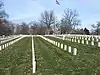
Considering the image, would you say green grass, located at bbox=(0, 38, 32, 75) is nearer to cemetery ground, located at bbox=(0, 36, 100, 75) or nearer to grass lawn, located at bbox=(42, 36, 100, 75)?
cemetery ground, located at bbox=(0, 36, 100, 75)

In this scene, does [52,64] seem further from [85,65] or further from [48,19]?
[48,19]

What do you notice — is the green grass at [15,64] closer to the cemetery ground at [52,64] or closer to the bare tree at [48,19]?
the cemetery ground at [52,64]

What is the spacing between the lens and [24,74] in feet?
41.6

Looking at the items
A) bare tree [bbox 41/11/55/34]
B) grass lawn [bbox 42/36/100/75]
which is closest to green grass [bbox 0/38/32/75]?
grass lawn [bbox 42/36/100/75]

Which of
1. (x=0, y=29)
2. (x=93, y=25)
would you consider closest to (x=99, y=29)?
(x=93, y=25)

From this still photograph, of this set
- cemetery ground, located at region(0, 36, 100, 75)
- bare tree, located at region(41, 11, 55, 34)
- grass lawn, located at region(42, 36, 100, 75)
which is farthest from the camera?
bare tree, located at region(41, 11, 55, 34)

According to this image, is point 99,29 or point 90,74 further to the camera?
point 99,29

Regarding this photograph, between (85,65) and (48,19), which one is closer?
(85,65)

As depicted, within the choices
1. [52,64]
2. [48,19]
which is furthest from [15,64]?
[48,19]

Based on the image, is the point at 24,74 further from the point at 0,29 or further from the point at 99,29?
the point at 99,29

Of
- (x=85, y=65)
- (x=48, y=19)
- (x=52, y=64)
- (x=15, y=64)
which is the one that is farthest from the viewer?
(x=48, y=19)

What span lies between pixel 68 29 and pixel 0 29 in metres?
63.5

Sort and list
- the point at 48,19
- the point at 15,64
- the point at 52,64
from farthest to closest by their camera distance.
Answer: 1. the point at 48,19
2. the point at 15,64
3. the point at 52,64

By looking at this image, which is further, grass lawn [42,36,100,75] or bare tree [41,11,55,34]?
bare tree [41,11,55,34]
